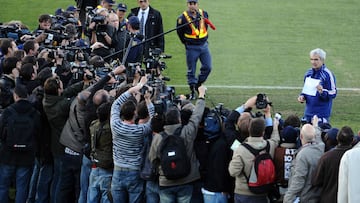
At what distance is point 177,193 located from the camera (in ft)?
33.0

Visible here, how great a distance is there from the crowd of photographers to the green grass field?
17.3 feet

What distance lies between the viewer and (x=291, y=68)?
19.9 meters

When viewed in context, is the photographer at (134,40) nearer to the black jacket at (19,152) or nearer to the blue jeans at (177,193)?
the black jacket at (19,152)

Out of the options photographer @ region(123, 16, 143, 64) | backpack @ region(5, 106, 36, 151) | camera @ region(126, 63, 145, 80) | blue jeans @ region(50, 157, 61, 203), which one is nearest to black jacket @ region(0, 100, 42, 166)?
backpack @ region(5, 106, 36, 151)

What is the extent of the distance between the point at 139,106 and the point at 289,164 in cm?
180

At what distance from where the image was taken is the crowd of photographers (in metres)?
9.92

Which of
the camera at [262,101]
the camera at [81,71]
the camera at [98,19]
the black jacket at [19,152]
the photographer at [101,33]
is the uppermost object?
the camera at [98,19]

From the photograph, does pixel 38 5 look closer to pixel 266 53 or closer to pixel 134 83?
pixel 266 53

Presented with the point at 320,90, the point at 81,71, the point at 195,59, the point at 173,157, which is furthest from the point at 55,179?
the point at 195,59

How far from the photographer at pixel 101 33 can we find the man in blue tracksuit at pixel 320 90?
3344mm

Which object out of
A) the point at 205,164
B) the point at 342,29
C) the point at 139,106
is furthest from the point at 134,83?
the point at 342,29

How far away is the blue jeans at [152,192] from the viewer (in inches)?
403

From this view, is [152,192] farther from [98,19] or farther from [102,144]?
[98,19]

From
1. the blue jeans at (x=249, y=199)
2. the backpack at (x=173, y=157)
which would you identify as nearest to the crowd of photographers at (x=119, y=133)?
the blue jeans at (x=249, y=199)
